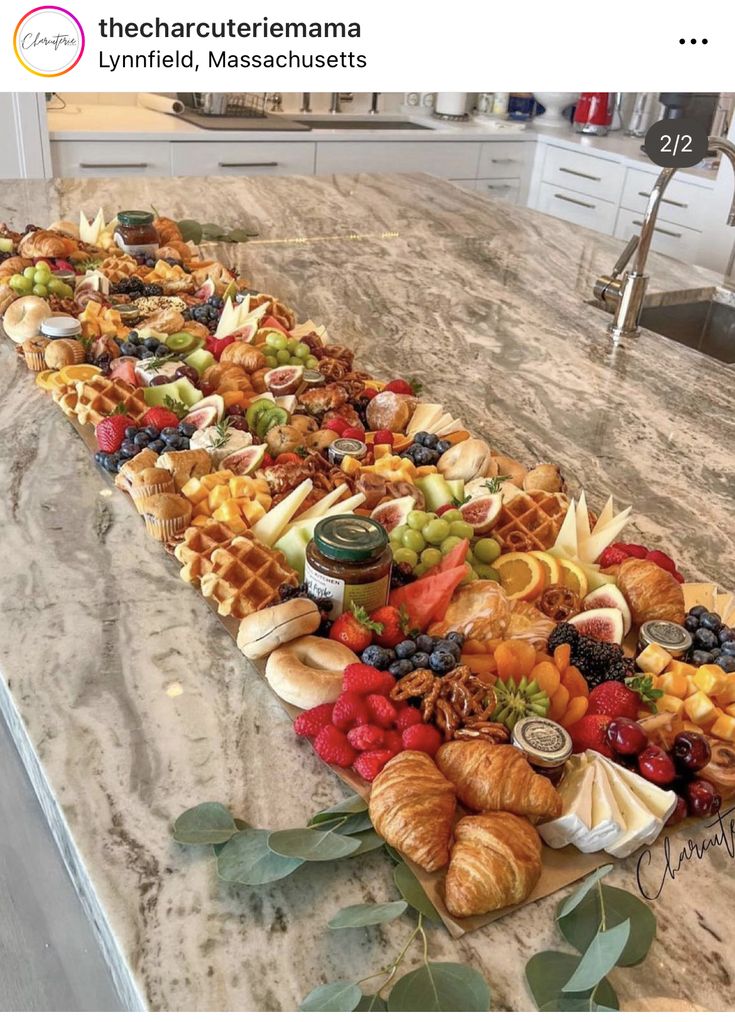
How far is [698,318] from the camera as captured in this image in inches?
117

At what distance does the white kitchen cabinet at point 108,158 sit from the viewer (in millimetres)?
4656

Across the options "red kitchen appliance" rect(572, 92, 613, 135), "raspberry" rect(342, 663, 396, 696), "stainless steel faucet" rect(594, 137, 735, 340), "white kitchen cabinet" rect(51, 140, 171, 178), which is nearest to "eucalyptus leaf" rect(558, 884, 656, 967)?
"raspberry" rect(342, 663, 396, 696)

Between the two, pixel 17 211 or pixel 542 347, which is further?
pixel 17 211

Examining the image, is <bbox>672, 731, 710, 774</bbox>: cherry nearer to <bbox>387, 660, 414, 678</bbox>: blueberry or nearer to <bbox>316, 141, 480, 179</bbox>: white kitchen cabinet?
<bbox>387, 660, 414, 678</bbox>: blueberry

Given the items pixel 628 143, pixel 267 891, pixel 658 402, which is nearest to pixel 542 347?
pixel 658 402

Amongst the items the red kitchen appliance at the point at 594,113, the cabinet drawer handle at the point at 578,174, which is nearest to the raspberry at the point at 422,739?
the cabinet drawer handle at the point at 578,174

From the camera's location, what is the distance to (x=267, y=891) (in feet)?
3.11

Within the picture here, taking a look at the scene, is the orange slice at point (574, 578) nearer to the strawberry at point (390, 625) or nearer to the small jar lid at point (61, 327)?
the strawberry at point (390, 625)

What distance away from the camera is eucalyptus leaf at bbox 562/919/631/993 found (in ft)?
2.73

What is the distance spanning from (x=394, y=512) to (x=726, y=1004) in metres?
0.83

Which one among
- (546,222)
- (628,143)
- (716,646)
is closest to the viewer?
(716,646)

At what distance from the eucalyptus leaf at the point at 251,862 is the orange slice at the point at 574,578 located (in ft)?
2.05

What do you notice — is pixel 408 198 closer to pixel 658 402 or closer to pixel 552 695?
pixel 658 402

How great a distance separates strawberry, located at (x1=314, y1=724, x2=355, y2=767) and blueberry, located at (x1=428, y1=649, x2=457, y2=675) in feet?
0.49
